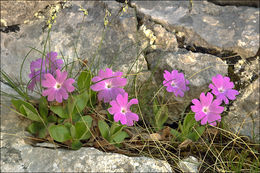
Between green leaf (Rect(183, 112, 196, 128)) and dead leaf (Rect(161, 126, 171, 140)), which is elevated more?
green leaf (Rect(183, 112, 196, 128))

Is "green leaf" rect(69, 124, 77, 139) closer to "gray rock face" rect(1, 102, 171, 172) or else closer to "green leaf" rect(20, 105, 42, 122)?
"gray rock face" rect(1, 102, 171, 172)

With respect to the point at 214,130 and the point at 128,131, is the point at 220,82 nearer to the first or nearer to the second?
the point at 214,130

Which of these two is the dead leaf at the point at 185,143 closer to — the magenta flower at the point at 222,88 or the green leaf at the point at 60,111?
the magenta flower at the point at 222,88

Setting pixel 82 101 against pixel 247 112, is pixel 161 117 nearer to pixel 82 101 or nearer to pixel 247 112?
pixel 82 101

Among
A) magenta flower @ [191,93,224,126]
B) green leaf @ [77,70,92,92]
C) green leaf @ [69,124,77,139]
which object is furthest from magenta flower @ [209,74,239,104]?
green leaf @ [69,124,77,139]

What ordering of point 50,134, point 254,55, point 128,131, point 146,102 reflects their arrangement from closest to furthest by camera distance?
point 50,134 → point 128,131 → point 146,102 → point 254,55

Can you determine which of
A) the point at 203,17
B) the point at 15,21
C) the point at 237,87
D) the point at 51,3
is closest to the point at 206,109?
the point at 237,87

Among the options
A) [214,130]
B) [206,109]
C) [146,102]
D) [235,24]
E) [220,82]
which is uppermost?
[235,24]
